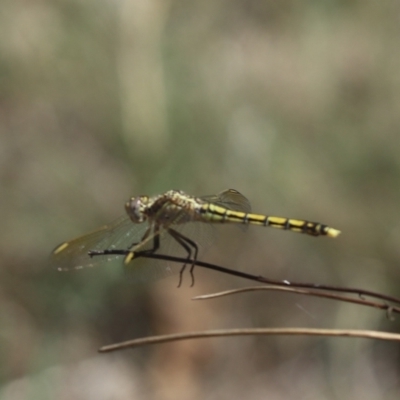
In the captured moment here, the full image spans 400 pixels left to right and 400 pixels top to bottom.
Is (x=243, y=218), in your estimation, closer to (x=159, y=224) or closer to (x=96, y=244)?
(x=159, y=224)

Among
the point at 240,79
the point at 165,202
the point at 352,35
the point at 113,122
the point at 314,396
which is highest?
the point at 352,35

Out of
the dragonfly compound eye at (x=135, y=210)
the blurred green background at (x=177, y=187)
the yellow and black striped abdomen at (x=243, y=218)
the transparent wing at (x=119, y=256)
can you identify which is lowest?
the transparent wing at (x=119, y=256)

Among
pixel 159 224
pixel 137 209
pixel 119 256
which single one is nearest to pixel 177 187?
pixel 137 209

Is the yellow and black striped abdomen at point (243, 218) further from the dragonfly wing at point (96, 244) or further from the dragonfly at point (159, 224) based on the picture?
the dragonfly wing at point (96, 244)

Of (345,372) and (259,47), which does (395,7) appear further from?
(345,372)

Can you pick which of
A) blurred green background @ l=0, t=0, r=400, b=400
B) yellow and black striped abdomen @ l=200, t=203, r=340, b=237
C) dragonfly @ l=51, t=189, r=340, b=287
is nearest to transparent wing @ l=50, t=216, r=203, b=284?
dragonfly @ l=51, t=189, r=340, b=287

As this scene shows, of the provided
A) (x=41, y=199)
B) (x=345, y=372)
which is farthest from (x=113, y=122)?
(x=345, y=372)

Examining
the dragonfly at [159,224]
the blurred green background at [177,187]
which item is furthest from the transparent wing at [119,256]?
the blurred green background at [177,187]
